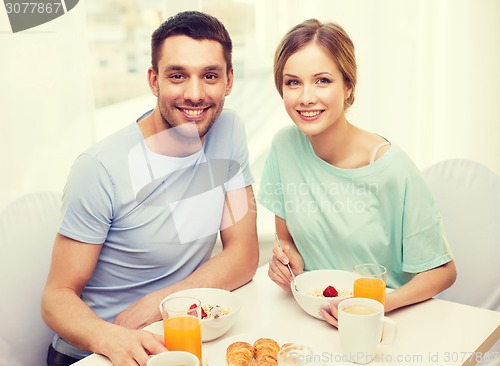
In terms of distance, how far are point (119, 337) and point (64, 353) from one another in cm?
43

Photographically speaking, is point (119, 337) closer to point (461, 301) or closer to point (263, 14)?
point (461, 301)

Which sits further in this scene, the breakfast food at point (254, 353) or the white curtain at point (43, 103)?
the white curtain at point (43, 103)

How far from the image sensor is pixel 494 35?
225 cm

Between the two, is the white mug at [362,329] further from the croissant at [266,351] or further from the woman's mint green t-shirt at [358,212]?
the woman's mint green t-shirt at [358,212]

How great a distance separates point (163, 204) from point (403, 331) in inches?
26.7

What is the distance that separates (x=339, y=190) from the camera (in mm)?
1529

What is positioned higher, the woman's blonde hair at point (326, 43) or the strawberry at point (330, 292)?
the woman's blonde hair at point (326, 43)

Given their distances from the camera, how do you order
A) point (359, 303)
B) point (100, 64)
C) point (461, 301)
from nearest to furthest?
point (359, 303) → point (461, 301) → point (100, 64)

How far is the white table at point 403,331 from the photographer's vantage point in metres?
1.10

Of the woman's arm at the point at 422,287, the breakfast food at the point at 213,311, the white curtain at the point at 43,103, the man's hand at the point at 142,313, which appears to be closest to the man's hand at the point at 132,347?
the breakfast food at the point at 213,311

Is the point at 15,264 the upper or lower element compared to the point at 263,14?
lower

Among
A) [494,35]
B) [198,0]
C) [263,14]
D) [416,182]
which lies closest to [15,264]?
[416,182]

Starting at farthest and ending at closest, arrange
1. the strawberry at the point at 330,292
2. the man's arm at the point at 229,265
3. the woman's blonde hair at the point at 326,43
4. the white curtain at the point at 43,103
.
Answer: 1. the white curtain at the point at 43,103
2. the woman's blonde hair at the point at 326,43
3. the man's arm at the point at 229,265
4. the strawberry at the point at 330,292

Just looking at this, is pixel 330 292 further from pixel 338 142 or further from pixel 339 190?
pixel 338 142
